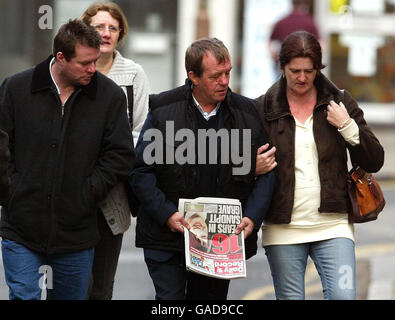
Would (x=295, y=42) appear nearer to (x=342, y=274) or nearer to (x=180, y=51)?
(x=342, y=274)

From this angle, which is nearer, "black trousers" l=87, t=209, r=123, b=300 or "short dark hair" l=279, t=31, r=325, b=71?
"short dark hair" l=279, t=31, r=325, b=71

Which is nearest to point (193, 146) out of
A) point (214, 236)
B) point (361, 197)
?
point (214, 236)

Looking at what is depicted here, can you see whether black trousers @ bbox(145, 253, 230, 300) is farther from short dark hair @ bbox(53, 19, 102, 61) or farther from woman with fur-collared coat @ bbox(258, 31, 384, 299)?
short dark hair @ bbox(53, 19, 102, 61)

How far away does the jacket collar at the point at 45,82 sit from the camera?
4.57 m

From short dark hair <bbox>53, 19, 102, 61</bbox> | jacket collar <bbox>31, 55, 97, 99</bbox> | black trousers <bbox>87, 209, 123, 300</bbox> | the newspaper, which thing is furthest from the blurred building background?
the newspaper

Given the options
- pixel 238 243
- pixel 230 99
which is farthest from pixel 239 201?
pixel 230 99

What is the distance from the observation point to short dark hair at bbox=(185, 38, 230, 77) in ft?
15.1

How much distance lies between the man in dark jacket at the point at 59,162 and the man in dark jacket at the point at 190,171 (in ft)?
0.64

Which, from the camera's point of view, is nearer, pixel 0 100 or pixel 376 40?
pixel 0 100

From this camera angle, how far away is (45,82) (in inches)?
180

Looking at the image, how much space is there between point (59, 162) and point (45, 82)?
1.38ft

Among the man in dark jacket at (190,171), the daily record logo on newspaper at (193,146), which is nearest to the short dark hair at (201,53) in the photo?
the man in dark jacket at (190,171)
